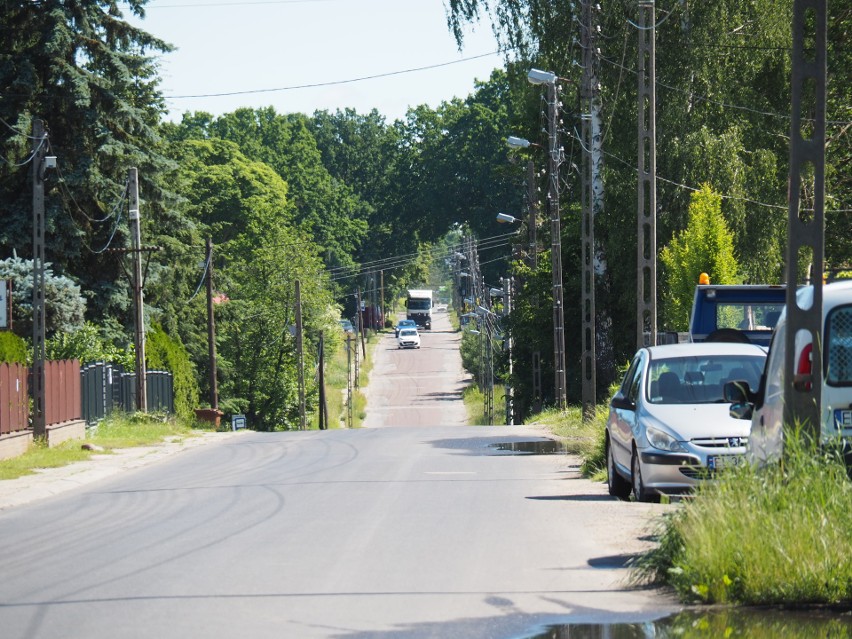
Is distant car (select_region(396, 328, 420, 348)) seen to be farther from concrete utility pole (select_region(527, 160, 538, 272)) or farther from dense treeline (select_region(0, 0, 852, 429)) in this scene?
concrete utility pole (select_region(527, 160, 538, 272))

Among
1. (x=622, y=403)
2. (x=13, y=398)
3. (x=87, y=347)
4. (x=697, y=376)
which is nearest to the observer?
(x=697, y=376)

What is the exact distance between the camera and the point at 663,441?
50.1 ft

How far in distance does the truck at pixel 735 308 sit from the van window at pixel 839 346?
35.0 feet

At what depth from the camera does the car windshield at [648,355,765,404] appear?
16250 millimetres

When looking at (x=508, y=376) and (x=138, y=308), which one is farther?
(x=508, y=376)

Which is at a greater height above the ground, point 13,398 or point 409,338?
point 409,338

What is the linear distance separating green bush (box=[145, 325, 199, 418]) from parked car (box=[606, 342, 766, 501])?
35957 millimetres

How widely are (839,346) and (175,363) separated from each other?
4553 cm

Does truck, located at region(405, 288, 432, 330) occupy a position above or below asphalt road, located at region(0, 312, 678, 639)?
above

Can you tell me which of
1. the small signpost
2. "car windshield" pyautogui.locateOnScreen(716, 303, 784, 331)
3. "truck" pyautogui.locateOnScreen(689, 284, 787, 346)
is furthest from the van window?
the small signpost

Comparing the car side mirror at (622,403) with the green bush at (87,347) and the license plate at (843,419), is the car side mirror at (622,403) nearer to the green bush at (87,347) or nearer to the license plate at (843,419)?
the license plate at (843,419)

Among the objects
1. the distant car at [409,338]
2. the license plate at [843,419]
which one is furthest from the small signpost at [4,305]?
the distant car at [409,338]

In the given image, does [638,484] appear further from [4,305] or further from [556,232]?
[556,232]

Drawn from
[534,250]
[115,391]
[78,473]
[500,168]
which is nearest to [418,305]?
[500,168]
